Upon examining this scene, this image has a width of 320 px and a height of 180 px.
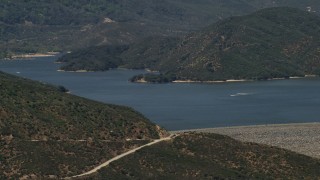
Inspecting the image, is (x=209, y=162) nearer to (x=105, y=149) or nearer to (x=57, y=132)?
(x=105, y=149)

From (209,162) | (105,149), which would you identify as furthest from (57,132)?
(209,162)

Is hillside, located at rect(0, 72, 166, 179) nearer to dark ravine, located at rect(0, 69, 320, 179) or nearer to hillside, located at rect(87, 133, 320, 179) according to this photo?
dark ravine, located at rect(0, 69, 320, 179)

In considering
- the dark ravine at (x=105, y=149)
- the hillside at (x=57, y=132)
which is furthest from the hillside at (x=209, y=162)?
the hillside at (x=57, y=132)

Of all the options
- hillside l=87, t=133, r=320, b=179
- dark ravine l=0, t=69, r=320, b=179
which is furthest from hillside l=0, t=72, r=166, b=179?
hillside l=87, t=133, r=320, b=179

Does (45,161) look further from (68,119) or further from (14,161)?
(68,119)

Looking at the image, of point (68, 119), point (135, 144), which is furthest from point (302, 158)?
point (68, 119)

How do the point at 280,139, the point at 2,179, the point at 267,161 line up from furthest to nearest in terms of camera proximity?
the point at 280,139, the point at 267,161, the point at 2,179
